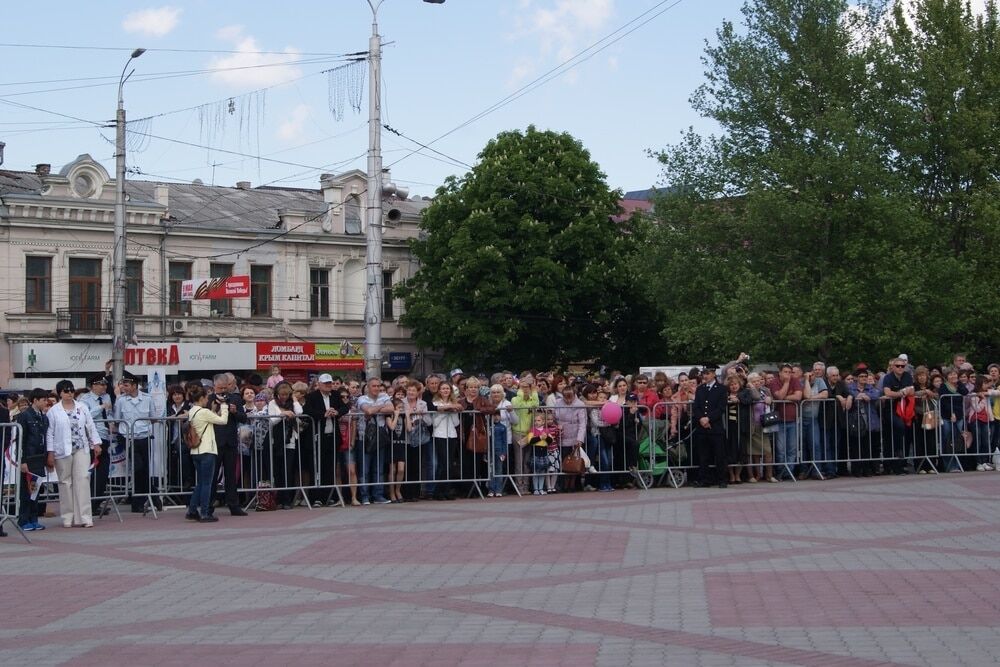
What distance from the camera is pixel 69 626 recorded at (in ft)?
30.1

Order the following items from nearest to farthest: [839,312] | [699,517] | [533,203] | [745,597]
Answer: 1. [745,597]
2. [699,517]
3. [839,312]
4. [533,203]

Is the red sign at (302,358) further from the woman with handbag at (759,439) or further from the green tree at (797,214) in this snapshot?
the woman with handbag at (759,439)

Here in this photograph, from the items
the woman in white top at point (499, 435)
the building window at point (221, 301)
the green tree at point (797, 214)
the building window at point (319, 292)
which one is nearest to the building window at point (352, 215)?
the building window at point (319, 292)

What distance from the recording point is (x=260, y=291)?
5628 centimetres

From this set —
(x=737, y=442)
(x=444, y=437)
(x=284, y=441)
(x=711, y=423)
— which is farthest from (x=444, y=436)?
(x=737, y=442)

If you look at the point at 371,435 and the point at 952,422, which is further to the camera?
the point at 952,422

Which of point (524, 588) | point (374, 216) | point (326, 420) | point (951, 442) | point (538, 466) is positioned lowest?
point (524, 588)

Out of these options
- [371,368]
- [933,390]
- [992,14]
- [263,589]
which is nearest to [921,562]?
[263,589]

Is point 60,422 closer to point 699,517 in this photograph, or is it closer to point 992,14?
point 699,517

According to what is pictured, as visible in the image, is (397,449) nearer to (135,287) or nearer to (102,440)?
(102,440)

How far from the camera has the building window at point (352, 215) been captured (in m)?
59.3

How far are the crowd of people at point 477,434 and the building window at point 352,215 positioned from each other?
3648cm

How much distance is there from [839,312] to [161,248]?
2659 centimetres

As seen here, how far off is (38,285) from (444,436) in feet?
115
